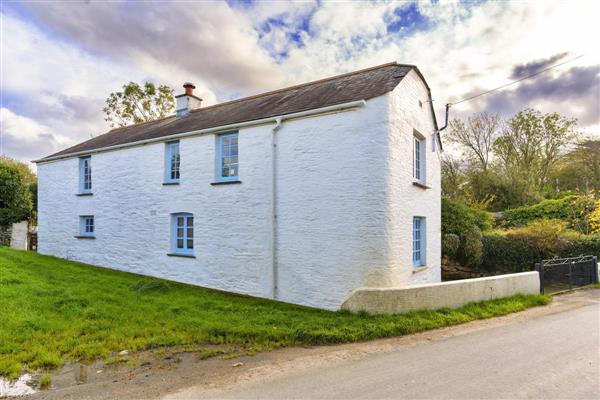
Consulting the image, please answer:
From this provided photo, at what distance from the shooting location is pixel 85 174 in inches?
619

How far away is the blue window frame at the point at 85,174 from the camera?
611 inches

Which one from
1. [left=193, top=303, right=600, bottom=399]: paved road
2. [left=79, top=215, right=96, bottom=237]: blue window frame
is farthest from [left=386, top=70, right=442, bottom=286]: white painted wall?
[left=79, top=215, right=96, bottom=237]: blue window frame

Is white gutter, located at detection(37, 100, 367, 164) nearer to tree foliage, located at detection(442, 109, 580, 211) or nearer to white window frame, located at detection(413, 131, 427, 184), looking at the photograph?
white window frame, located at detection(413, 131, 427, 184)

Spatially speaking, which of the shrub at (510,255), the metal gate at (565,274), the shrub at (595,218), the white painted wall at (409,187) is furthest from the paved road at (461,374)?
the shrub at (595,218)

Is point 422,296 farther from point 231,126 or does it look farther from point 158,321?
point 231,126

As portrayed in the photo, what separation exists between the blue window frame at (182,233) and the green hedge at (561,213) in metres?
19.5

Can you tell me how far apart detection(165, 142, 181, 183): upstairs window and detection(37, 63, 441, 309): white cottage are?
54 mm

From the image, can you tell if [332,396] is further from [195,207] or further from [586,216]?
[586,216]

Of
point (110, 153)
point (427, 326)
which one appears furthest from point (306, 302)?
point (110, 153)

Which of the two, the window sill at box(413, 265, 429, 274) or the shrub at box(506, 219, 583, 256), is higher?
the shrub at box(506, 219, 583, 256)

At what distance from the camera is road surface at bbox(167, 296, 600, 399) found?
4.44 meters

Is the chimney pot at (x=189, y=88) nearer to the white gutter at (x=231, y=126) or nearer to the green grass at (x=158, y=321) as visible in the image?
the white gutter at (x=231, y=126)

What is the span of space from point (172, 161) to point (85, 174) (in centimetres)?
615

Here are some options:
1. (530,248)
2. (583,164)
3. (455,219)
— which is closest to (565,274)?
(530,248)
